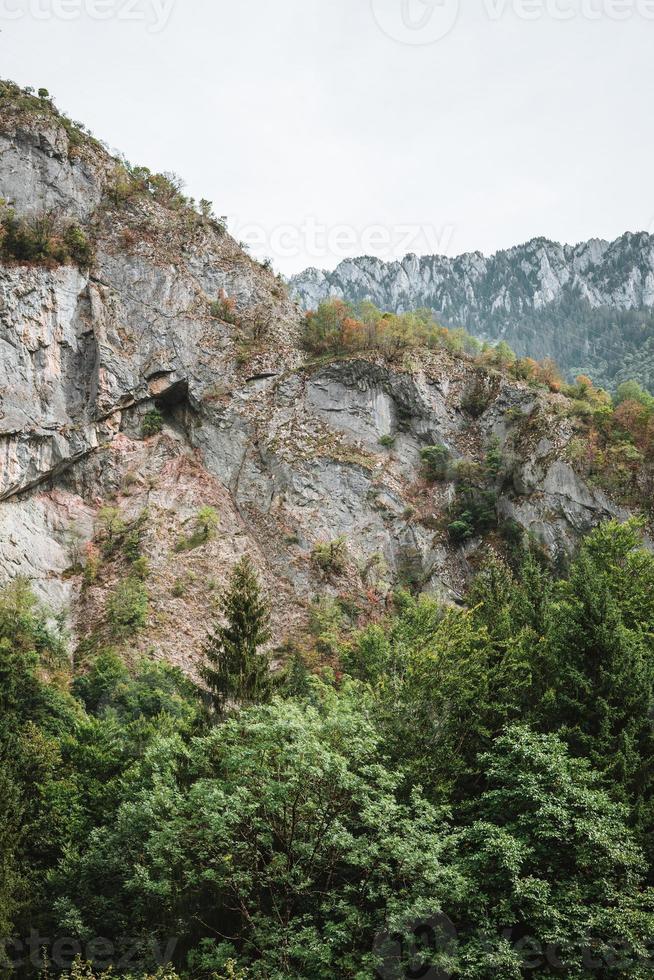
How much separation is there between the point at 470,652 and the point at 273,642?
764 inches

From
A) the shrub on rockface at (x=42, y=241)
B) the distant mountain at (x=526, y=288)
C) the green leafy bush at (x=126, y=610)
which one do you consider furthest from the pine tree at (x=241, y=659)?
the distant mountain at (x=526, y=288)

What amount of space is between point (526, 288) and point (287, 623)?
428ft

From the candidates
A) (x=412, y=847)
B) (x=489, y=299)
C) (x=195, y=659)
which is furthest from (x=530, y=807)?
(x=489, y=299)

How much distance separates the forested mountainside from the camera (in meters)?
11.6

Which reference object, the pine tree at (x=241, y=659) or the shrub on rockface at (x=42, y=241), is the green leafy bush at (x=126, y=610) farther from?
the shrub on rockface at (x=42, y=241)

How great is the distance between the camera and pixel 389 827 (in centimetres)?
1226

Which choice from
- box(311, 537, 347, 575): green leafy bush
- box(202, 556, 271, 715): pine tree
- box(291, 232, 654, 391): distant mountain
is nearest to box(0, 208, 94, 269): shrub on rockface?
box(311, 537, 347, 575): green leafy bush

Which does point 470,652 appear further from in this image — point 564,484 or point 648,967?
point 564,484

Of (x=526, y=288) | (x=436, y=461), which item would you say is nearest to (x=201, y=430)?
(x=436, y=461)

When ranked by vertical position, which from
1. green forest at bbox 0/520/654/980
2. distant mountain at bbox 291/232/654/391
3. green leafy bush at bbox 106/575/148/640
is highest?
distant mountain at bbox 291/232/654/391

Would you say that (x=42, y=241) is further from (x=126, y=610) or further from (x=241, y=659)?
(x=241, y=659)

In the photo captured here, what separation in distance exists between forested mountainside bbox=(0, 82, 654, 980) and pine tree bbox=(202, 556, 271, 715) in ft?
0.37

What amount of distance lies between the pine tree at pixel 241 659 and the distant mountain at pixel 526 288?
382 feet

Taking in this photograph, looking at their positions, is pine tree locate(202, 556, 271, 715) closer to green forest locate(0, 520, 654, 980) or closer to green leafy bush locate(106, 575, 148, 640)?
green forest locate(0, 520, 654, 980)
